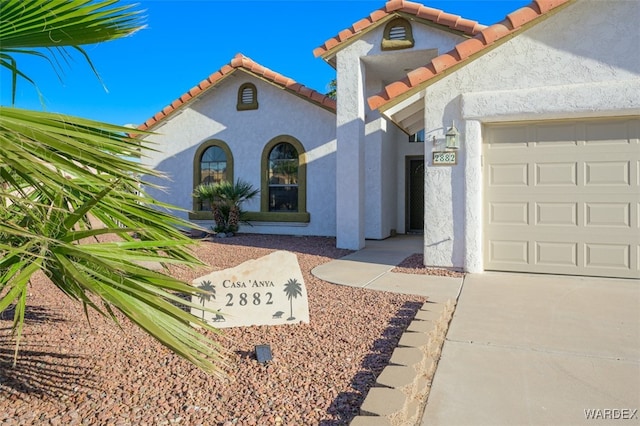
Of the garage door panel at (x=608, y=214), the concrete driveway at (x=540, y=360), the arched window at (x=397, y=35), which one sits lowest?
the concrete driveway at (x=540, y=360)

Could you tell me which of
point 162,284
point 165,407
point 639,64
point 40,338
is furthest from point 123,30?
point 639,64

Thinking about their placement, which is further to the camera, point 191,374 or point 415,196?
point 415,196

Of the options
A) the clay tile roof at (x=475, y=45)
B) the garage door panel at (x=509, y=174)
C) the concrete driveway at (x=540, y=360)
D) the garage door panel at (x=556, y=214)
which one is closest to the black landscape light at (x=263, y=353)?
the concrete driveway at (x=540, y=360)

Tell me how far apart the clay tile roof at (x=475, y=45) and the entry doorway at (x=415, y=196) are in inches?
269

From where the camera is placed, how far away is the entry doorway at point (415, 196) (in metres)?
13.7

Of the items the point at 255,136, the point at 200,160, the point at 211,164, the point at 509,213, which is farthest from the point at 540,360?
the point at 200,160

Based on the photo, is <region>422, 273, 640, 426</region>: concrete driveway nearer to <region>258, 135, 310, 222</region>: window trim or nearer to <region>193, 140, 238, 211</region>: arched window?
<region>258, 135, 310, 222</region>: window trim

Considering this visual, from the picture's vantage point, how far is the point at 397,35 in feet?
34.1

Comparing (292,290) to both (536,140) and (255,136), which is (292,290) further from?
(255,136)

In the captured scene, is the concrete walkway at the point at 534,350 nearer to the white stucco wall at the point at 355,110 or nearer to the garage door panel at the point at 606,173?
the garage door panel at the point at 606,173

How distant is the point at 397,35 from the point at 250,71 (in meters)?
4.86

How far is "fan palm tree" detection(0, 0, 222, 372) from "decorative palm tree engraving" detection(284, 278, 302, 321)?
1.65m

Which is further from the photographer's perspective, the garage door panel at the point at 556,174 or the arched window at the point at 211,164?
the arched window at the point at 211,164

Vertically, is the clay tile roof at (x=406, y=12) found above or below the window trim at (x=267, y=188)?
above
